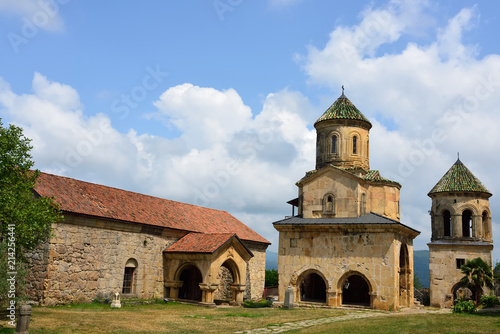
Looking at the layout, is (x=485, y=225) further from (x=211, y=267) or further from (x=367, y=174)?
(x=211, y=267)

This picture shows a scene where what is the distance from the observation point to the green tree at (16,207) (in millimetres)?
14719

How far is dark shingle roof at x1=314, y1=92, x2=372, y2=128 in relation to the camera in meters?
25.5

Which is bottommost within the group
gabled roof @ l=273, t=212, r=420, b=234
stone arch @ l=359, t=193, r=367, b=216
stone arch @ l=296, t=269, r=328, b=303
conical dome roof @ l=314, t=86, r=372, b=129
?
stone arch @ l=296, t=269, r=328, b=303

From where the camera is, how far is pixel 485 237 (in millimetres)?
34562

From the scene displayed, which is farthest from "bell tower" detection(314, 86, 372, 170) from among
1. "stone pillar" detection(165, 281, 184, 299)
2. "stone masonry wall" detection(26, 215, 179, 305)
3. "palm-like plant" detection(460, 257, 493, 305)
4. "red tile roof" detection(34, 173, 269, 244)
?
"stone masonry wall" detection(26, 215, 179, 305)

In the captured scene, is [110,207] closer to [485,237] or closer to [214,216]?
[214,216]

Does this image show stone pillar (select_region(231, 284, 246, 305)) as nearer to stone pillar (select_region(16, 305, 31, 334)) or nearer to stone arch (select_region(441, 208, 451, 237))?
stone pillar (select_region(16, 305, 31, 334))

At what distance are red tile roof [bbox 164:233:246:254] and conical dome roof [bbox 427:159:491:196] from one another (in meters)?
19.1

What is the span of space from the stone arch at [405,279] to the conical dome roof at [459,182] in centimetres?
1347

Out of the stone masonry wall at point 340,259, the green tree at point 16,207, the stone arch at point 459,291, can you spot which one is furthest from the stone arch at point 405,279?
the green tree at point 16,207

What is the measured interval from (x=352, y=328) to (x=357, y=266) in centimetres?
794

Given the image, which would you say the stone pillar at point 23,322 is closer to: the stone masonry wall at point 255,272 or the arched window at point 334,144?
the arched window at point 334,144

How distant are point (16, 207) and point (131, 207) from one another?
10.7m

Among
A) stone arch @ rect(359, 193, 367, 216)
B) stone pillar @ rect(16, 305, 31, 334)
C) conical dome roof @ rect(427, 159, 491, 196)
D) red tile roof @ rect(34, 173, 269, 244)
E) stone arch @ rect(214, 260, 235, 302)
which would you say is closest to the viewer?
stone pillar @ rect(16, 305, 31, 334)
